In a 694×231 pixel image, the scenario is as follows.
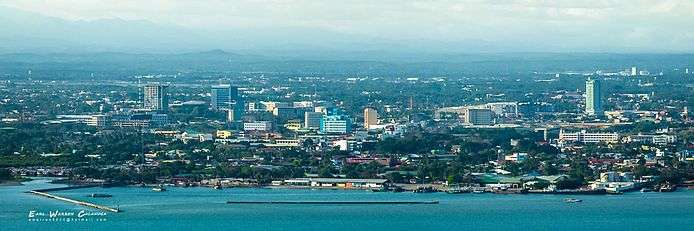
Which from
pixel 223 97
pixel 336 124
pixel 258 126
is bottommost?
pixel 258 126

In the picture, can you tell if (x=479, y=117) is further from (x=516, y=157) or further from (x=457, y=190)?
(x=457, y=190)

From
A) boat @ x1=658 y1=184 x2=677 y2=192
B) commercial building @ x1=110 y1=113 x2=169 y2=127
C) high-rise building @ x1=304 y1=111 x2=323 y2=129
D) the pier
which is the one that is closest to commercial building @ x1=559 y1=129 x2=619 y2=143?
high-rise building @ x1=304 y1=111 x2=323 y2=129

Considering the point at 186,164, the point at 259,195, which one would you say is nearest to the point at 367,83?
the point at 186,164

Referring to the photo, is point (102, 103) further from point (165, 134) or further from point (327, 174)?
point (327, 174)

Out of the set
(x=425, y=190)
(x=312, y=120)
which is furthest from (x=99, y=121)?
(x=425, y=190)

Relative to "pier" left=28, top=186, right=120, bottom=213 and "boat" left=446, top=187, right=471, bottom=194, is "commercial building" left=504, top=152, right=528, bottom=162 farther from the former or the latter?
"pier" left=28, top=186, right=120, bottom=213

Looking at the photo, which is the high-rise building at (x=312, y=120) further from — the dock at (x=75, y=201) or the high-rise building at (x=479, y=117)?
the dock at (x=75, y=201)
